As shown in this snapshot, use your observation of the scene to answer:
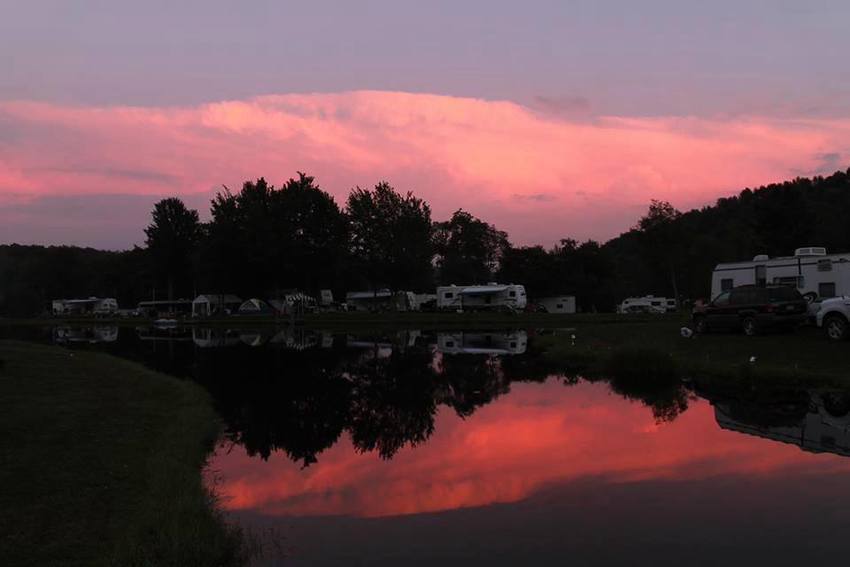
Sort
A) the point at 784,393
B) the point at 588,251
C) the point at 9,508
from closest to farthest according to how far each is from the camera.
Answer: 1. the point at 9,508
2. the point at 784,393
3. the point at 588,251

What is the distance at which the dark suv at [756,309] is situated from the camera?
2548cm

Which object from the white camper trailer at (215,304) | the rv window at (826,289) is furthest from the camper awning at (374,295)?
the rv window at (826,289)

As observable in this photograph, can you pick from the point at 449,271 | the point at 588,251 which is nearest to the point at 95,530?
the point at 588,251

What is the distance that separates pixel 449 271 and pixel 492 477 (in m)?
107

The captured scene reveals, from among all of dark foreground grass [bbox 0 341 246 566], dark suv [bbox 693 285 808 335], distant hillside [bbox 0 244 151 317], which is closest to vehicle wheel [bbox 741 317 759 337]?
dark suv [bbox 693 285 808 335]

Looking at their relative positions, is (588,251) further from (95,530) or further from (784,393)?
(95,530)

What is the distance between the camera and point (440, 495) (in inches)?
414

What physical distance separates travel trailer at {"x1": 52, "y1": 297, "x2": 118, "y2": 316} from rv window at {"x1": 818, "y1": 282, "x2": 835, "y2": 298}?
393ft

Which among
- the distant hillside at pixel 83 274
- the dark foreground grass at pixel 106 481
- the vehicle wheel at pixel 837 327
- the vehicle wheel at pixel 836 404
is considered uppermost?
the distant hillside at pixel 83 274

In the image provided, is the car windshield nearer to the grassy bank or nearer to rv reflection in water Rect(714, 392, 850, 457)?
rv reflection in water Rect(714, 392, 850, 457)

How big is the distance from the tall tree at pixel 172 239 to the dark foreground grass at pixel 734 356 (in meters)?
92.5

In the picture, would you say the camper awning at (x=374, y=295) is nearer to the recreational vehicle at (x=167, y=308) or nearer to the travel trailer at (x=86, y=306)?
the recreational vehicle at (x=167, y=308)

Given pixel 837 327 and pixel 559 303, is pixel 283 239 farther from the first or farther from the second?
pixel 837 327

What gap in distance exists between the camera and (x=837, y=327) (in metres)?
22.3
